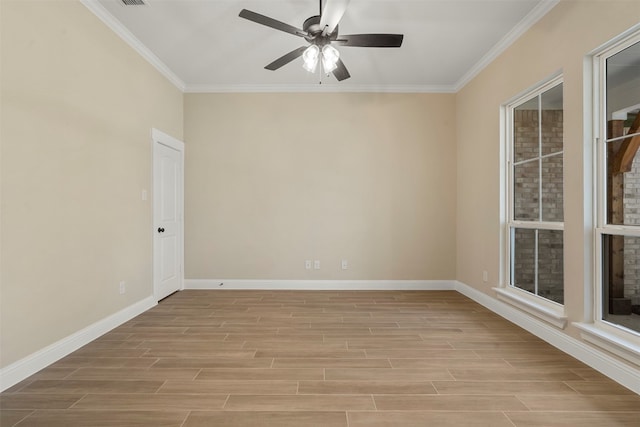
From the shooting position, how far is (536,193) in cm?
319

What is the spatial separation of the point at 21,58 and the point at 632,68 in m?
4.14

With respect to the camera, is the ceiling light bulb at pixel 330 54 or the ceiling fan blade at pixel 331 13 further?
the ceiling light bulb at pixel 330 54

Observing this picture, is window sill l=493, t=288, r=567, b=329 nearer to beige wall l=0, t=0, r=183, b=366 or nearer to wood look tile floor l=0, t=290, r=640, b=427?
wood look tile floor l=0, t=290, r=640, b=427

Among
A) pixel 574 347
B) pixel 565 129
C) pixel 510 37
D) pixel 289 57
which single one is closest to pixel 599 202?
pixel 565 129

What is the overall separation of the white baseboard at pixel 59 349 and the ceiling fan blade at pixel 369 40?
3.19 metres

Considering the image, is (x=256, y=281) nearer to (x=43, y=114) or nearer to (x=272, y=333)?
(x=272, y=333)

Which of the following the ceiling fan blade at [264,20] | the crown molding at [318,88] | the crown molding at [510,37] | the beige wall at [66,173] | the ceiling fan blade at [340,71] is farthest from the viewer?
the crown molding at [318,88]

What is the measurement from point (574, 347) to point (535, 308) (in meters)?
0.44

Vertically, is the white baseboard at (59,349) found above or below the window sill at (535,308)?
below

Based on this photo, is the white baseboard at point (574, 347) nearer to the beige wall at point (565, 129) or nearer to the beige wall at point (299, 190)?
the beige wall at point (565, 129)

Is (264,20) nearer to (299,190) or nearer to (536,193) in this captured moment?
(299,190)

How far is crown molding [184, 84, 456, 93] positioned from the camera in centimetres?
469

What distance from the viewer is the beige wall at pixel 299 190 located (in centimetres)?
478

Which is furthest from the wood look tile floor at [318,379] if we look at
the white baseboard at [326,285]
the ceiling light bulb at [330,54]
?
the ceiling light bulb at [330,54]
